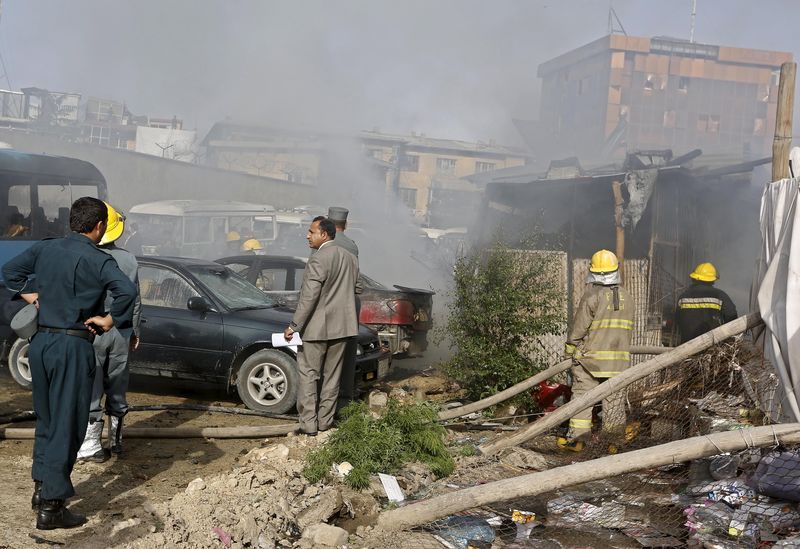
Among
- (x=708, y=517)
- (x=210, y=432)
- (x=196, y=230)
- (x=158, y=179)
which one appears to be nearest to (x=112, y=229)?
(x=210, y=432)

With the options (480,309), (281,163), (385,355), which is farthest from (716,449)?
(281,163)

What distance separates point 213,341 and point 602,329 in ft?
12.8

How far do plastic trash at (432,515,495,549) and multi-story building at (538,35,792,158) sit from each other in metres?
42.2

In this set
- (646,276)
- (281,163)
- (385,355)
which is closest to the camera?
(385,355)

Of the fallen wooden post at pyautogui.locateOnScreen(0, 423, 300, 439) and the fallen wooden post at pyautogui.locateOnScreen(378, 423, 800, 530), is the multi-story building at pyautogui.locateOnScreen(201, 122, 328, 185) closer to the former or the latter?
the fallen wooden post at pyautogui.locateOnScreen(0, 423, 300, 439)

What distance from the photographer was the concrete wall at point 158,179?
28.7 meters

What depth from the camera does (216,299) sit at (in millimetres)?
8500

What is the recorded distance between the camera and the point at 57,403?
429cm

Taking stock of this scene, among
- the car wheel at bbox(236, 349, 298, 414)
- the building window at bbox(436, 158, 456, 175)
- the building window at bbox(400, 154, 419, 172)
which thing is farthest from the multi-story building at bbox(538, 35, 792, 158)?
the car wheel at bbox(236, 349, 298, 414)

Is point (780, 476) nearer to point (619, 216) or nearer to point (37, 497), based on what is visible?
point (37, 497)

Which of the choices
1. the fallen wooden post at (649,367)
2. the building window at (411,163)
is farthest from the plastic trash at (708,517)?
the building window at (411,163)

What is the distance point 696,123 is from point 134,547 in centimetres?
5161

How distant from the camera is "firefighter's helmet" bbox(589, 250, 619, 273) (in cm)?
723

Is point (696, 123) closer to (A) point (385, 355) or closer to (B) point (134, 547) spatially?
(A) point (385, 355)
